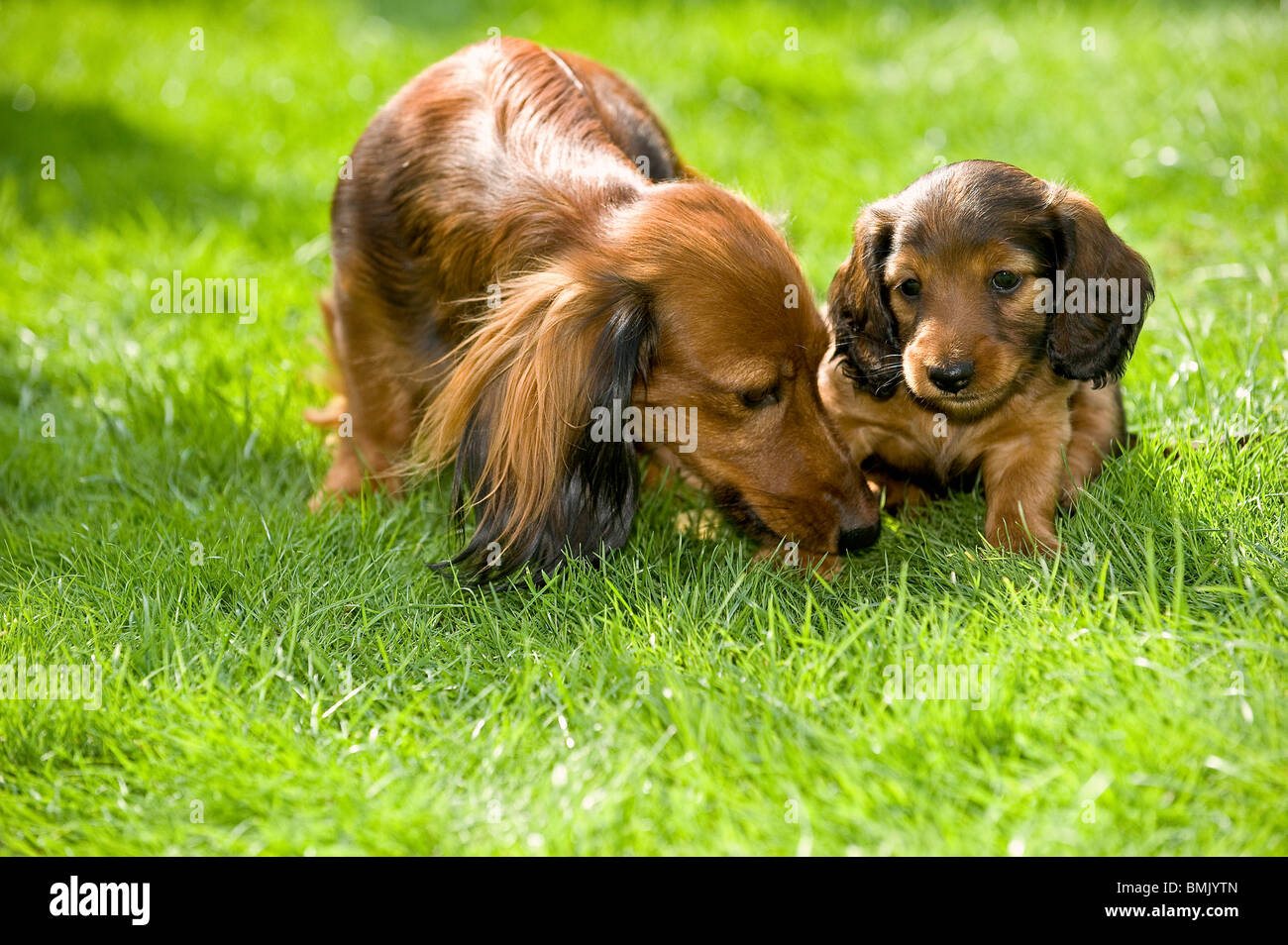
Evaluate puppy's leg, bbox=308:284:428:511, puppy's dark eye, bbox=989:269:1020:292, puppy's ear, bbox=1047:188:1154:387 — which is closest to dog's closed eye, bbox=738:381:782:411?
puppy's dark eye, bbox=989:269:1020:292

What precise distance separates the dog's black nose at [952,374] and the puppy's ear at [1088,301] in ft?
1.13

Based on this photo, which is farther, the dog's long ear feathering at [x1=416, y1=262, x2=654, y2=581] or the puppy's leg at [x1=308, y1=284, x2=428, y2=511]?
the puppy's leg at [x1=308, y1=284, x2=428, y2=511]

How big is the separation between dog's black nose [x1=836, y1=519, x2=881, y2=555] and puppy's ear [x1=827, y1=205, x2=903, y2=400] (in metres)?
0.41

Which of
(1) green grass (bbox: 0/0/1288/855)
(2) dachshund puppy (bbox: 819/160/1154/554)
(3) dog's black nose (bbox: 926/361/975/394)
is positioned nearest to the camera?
(1) green grass (bbox: 0/0/1288/855)

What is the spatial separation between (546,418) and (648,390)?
29cm

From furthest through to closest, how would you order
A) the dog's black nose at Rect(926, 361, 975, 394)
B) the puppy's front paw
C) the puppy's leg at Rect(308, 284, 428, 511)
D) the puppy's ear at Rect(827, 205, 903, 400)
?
the puppy's leg at Rect(308, 284, 428, 511)
the puppy's ear at Rect(827, 205, 903, 400)
the puppy's front paw
the dog's black nose at Rect(926, 361, 975, 394)

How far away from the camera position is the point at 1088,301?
10.4ft

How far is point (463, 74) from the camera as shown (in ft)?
12.2

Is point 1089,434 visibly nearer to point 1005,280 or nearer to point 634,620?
point 1005,280

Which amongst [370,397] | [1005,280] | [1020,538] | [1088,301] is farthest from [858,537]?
[370,397]

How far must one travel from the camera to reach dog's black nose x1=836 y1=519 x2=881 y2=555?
10.4 ft

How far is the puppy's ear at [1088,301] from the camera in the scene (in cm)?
317

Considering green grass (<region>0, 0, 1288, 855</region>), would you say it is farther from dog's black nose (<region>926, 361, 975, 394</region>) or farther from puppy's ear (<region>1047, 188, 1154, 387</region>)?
dog's black nose (<region>926, 361, 975, 394</region>)
